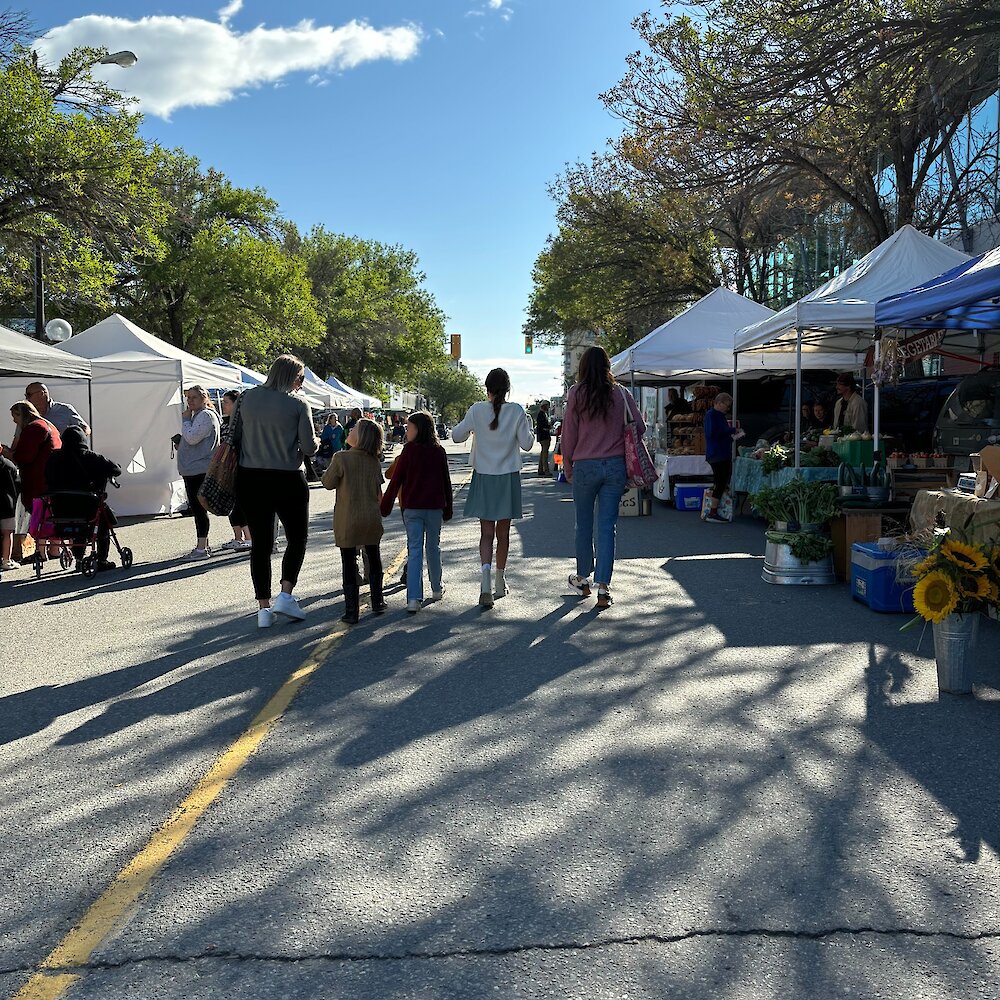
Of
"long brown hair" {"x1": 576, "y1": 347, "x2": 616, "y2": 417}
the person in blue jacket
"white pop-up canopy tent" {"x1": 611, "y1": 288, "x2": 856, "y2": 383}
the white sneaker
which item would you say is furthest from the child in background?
the person in blue jacket

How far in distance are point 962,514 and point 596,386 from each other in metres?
2.83

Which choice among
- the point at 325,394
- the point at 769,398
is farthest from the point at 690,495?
the point at 325,394

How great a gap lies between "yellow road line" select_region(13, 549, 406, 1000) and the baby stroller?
5.40 meters

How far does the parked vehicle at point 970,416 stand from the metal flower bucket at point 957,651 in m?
5.34

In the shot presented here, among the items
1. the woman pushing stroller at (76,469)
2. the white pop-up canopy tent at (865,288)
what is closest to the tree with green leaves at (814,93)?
the white pop-up canopy tent at (865,288)

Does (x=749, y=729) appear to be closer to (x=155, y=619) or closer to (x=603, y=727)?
(x=603, y=727)

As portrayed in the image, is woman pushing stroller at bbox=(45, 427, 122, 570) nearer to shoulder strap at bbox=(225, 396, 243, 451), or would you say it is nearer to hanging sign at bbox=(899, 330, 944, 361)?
shoulder strap at bbox=(225, 396, 243, 451)

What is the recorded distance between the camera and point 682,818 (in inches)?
151

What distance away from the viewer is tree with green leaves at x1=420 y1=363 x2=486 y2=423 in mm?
144875

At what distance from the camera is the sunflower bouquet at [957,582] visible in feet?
17.0

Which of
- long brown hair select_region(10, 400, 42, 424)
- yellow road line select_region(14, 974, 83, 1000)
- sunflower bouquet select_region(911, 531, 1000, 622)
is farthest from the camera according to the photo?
long brown hair select_region(10, 400, 42, 424)

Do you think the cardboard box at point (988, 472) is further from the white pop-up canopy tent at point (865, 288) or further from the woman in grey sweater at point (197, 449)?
the woman in grey sweater at point (197, 449)

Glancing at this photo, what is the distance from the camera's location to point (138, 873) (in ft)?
11.3

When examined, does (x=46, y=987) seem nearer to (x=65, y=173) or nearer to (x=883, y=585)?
(x=883, y=585)
